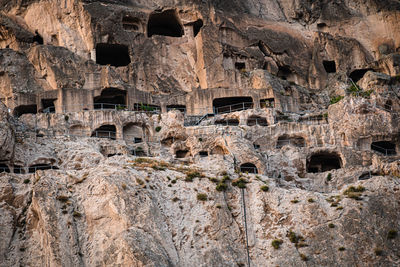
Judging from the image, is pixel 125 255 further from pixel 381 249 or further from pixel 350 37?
pixel 350 37

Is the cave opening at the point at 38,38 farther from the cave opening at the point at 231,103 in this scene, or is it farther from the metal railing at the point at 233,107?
the metal railing at the point at 233,107

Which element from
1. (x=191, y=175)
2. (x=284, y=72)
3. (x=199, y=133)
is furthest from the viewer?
(x=284, y=72)

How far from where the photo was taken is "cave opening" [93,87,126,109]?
57.4 m

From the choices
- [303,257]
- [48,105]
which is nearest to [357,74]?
[48,105]

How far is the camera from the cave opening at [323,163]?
52.6 metres

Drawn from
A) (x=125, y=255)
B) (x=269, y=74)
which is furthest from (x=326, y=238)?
(x=269, y=74)

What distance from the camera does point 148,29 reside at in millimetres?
68688

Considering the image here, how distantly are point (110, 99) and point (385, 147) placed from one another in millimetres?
22807

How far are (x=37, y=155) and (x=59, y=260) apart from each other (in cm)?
1110

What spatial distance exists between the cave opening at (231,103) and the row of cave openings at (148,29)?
930 cm

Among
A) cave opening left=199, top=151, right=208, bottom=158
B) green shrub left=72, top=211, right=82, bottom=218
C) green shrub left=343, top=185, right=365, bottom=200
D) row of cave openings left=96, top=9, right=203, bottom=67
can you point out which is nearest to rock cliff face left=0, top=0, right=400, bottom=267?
green shrub left=72, top=211, right=82, bottom=218

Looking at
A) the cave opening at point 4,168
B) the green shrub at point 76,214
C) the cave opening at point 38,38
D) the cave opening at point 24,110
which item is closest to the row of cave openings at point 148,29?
the cave opening at point 38,38

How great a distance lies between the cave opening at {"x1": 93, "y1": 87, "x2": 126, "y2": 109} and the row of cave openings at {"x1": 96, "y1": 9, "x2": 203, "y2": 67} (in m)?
6.22

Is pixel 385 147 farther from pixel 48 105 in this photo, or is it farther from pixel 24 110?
pixel 24 110
